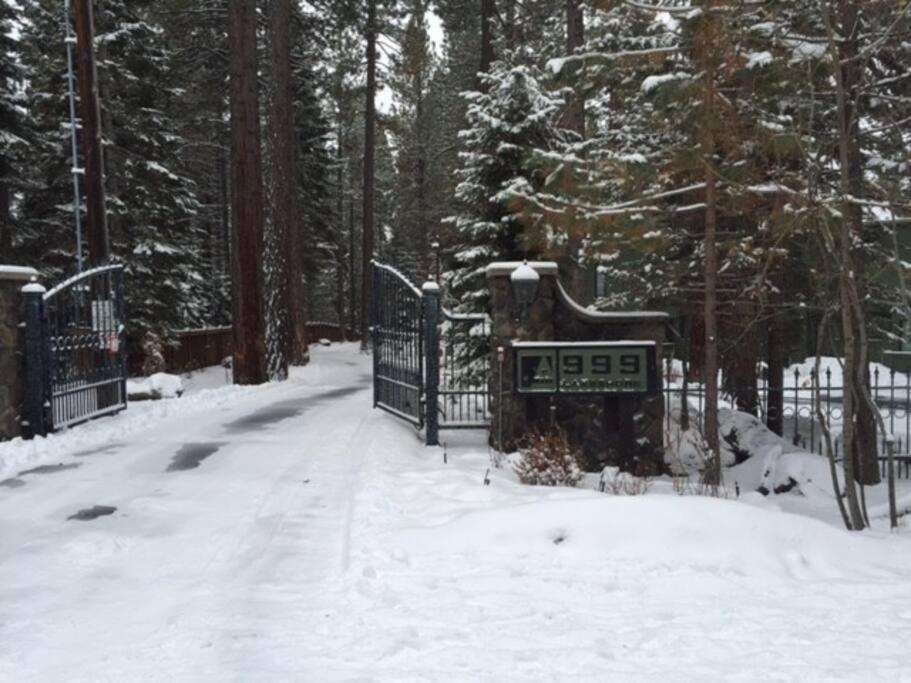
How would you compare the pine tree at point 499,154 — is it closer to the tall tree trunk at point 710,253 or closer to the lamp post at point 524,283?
the lamp post at point 524,283

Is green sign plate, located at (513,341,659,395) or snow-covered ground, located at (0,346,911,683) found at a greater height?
green sign plate, located at (513,341,659,395)

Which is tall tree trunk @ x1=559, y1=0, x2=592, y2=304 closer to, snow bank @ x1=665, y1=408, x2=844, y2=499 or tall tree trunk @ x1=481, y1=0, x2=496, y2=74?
snow bank @ x1=665, y1=408, x2=844, y2=499

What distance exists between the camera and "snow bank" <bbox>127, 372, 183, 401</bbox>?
13.8 meters

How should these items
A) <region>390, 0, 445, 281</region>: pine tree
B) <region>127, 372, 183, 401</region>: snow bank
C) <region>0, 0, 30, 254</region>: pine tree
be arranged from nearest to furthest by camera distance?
<region>127, 372, 183, 401</region>: snow bank
<region>0, 0, 30, 254</region>: pine tree
<region>390, 0, 445, 281</region>: pine tree

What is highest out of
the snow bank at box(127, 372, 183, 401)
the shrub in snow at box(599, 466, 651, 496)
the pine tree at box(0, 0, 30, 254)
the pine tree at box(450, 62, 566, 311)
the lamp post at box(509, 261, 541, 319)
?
the pine tree at box(0, 0, 30, 254)

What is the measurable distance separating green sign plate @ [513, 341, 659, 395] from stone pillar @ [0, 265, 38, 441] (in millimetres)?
5582

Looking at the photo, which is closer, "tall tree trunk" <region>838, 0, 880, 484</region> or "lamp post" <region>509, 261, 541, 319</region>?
"tall tree trunk" <region>838, 0, 880, 484</region>

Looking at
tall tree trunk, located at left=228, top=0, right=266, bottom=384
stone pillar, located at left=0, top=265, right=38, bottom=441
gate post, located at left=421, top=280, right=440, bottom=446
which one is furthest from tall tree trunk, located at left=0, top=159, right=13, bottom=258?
gate post, located at left=421, top=280, right=440, bottom=446

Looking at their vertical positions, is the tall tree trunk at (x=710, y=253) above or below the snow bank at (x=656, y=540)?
above

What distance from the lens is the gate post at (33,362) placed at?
8.52 metres

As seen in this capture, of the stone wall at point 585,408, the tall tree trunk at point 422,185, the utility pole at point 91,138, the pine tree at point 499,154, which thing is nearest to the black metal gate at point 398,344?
the stone wall at point 585,408

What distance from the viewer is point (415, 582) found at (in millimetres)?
4566

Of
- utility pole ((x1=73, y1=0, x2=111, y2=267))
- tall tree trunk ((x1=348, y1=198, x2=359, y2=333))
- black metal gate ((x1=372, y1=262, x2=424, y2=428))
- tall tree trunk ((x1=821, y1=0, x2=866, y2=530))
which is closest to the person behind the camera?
tall tree trunk ((x1=821, y1=0, x2=866, y2=530))

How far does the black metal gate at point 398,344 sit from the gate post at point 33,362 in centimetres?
404
